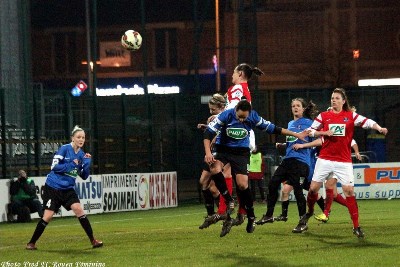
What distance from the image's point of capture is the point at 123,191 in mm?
32906

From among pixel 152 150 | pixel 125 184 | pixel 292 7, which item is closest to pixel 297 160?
pixel 125 184

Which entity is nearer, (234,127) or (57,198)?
(234,127)

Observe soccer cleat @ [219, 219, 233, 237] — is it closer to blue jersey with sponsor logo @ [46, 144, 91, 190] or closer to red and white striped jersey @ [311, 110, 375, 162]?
red and white striped jersey @ [311, 110, 375, 162]

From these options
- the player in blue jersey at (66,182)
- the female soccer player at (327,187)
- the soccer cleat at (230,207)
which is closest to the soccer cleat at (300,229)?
the female soccer player at (327,187)

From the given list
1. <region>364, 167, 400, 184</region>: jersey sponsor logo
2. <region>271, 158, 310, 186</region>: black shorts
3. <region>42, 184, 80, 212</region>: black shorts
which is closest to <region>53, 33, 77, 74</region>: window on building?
<region>364, 167, 400, 184</region>: jersey sponsor logo

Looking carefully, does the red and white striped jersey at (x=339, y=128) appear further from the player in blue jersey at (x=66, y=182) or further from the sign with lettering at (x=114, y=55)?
the sign with lettering at (x=114, y=55)

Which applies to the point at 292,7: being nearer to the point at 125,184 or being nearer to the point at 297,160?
the point at 125,184

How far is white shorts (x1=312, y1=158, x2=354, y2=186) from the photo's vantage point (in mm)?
18000

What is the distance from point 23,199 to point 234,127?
12.5 meters

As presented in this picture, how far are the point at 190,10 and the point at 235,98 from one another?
5424 centimetres

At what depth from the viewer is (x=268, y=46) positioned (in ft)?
220

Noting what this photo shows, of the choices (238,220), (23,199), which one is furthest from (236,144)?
(23,199)

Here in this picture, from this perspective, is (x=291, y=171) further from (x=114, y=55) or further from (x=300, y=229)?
(x=114, y=55)

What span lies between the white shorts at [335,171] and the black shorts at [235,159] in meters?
1.34
